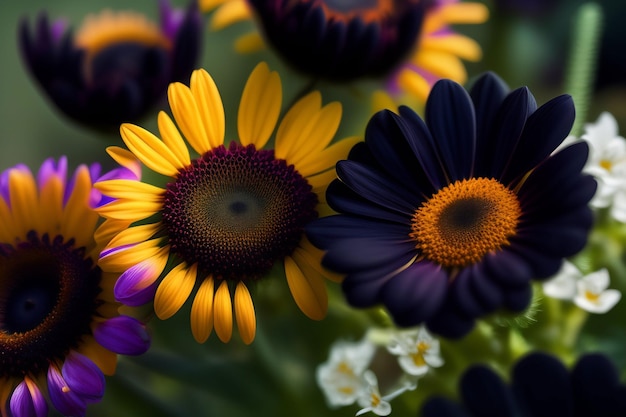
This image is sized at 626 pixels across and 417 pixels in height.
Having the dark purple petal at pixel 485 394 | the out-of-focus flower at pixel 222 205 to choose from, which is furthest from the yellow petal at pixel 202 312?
the dark purple petal at pixel 485 394

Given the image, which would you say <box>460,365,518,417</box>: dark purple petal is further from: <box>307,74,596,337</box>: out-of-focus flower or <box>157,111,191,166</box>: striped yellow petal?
<box>157,111,191,166</box>: striped yellow petal

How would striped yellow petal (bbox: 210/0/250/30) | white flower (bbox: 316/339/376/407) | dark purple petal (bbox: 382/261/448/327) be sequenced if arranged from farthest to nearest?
striped yellow petal (bbox: 210/0/250/30) < white flower (bbox: 316/339/376/407) < dark purple petal (bbox: 382/261/448/327)

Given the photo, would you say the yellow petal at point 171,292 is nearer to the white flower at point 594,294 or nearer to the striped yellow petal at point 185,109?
the striped yellow petal at point 185,109

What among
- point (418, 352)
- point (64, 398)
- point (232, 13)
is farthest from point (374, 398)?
point (232, 13)

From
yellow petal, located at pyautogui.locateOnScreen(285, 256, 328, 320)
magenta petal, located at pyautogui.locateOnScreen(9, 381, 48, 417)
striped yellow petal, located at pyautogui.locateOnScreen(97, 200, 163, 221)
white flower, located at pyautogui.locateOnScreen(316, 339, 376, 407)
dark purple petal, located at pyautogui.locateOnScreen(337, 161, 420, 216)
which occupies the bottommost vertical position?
white flower, located at pyautogui.locateOnScreen(316, 339, 376, 407)

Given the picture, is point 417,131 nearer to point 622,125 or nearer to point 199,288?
point 199,288

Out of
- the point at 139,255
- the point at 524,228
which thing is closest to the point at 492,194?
the point at 524,228

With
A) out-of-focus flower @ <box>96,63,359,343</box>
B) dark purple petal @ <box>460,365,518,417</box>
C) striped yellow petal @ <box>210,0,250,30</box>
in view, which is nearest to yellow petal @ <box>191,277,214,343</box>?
out-of-focus flower @ <box>96,63,359,343</box>
